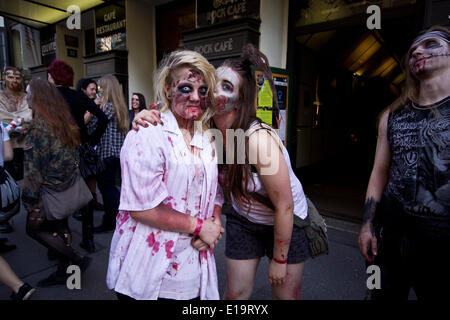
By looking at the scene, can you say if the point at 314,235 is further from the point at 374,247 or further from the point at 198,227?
the point at 198,227

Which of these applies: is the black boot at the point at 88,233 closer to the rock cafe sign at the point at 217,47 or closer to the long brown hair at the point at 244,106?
the long brown hair at the point at 244,106

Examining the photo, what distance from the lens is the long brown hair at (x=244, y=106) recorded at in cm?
150

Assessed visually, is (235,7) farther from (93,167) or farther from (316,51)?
(93,167)

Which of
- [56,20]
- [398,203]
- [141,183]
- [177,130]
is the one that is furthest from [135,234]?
[56,20]

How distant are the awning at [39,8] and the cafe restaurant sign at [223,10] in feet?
7.93

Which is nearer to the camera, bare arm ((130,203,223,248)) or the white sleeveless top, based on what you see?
bare arm ((130,203,223,248))

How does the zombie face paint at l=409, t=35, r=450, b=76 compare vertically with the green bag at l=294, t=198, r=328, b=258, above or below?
above

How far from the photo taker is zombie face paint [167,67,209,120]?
4.24 ft

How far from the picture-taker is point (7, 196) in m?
2.36

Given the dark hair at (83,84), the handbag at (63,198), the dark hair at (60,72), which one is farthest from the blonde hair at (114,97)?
the handbag at (63,198)

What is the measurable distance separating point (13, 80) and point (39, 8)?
3.69m

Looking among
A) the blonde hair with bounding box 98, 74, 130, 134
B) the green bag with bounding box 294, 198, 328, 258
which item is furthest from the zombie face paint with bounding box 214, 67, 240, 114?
the blonde hair with bounding box 98, 74, 130, 134

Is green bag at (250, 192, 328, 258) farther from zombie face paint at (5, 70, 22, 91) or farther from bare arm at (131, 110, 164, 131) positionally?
zombie face paint at (5, 70, 22, 91)

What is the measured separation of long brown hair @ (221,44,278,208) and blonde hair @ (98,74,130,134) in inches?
108
